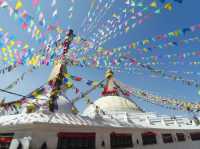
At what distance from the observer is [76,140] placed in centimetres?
1066

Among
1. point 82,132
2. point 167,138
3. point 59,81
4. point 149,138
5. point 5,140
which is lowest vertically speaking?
point 167,138

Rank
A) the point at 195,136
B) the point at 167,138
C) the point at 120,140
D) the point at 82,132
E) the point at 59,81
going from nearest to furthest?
1. the point at 82,132
2. the point at 59,81
3. the point at 120,140
4. the point at 167,138
5. the point at 195,136

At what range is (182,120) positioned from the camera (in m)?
19.9

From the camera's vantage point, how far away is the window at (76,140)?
10.2m

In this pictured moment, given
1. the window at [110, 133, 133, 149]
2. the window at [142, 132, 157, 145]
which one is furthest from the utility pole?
the window at [142, 132, 157, 145]

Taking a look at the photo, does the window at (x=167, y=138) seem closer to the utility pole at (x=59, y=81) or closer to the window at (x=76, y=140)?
the window at (x=76, y=140)

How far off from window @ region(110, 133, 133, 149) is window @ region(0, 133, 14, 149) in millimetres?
6579

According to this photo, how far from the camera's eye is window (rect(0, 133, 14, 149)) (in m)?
9.86

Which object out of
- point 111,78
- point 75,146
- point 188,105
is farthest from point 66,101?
point 111,78

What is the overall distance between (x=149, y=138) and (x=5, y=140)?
455 inches

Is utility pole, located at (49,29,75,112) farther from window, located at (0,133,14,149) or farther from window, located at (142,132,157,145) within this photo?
window, located at (142,132,157,145)

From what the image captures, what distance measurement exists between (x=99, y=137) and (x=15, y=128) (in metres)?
5.27

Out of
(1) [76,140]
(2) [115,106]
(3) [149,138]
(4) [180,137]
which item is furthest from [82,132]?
(2) [115,106]

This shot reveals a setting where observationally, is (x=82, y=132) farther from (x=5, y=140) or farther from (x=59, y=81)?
(x=5, y=140)
